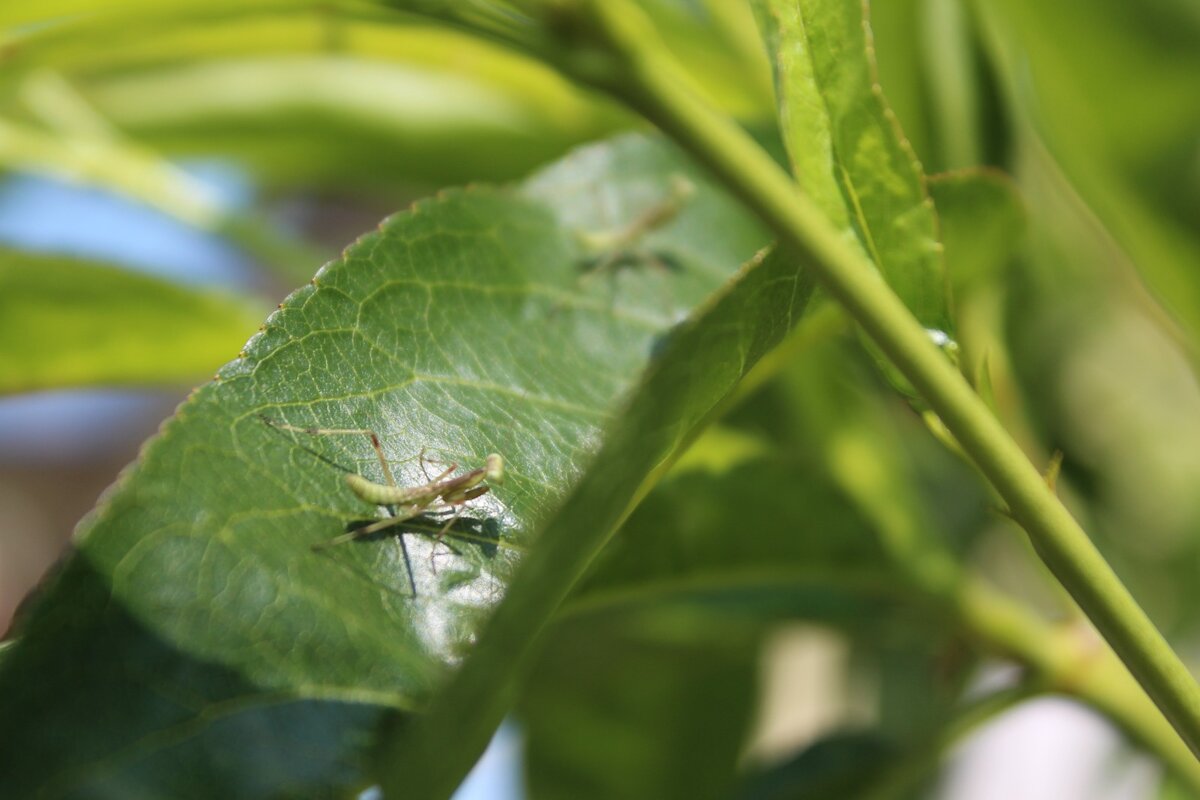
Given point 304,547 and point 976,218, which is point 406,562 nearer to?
point 304,547

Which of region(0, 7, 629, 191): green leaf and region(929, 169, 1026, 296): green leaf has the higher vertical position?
region(0, 7, 629, 191): green leaf

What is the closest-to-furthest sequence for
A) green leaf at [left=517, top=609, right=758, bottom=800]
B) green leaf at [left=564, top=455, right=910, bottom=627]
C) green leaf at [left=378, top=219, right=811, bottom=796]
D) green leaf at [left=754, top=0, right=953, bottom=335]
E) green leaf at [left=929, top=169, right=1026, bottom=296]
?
green leaf at [left=378, top=219, right=811, bottom=796] < green leaf at [left=754, top=0, right=953, bottom=335] < green leaf at [left=929, top=169, right=1026, bottom=296] < green leaf at [left=564, top=455, right=910, bottom=627] < green leaf at [left=517, top=609, right=758, bottom=800]

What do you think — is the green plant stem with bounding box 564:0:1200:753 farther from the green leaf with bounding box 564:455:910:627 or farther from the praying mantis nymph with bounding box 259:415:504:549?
the green leaf with bounding box 564:455:910:627

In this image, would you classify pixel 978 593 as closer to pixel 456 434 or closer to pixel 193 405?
pixel 456 434

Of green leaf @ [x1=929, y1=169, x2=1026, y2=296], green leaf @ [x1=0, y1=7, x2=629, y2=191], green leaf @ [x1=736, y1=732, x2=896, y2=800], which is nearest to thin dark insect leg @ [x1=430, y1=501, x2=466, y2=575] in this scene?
green leaf @ [x1=929, y1=169, x2=1026, y2=296]

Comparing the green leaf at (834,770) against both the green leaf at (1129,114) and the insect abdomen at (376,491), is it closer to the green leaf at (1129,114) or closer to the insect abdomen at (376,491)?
the green leaf at (1129,114)

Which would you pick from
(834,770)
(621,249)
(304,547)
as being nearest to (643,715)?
(834,770)

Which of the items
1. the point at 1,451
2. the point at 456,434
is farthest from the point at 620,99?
the point at 1,451

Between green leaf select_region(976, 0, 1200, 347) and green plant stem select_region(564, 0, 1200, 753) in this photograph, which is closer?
green plant stem select_region(564, 0, 1200, 753)
